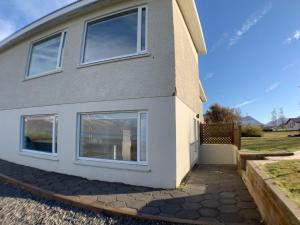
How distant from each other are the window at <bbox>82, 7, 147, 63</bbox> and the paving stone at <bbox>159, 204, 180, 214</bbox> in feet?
14.5

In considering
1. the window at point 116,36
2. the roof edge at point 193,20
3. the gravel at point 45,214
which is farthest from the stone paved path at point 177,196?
the roof edge at point 193,20

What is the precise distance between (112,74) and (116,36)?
139 centimetres

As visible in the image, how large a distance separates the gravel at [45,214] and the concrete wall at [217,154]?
8677 mm

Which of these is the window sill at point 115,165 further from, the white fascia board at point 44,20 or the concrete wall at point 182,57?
the white fascia board at point 44,20

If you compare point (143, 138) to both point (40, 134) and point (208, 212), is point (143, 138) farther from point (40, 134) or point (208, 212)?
point (40, 134)

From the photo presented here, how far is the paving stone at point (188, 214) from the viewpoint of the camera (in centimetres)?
Result: 456

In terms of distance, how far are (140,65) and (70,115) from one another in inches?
124

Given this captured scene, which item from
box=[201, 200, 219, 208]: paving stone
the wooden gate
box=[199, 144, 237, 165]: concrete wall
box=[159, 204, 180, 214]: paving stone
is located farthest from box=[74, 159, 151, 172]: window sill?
the wooden gate

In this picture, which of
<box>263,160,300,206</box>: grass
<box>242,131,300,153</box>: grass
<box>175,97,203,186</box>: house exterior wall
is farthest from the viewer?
<box>242,131,300,153</box>: grass

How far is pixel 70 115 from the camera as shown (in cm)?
813

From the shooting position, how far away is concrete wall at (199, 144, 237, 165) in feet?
39.9

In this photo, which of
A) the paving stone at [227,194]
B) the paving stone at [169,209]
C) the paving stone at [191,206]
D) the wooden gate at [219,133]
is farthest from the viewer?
the wooden gate at [219,133]

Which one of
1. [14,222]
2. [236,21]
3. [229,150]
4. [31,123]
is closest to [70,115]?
[31,123]

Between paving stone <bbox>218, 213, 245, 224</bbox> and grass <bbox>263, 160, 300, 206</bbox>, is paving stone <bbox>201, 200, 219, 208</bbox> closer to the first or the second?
paving stone <bbox>218, 213, 245, 224</bbox>
